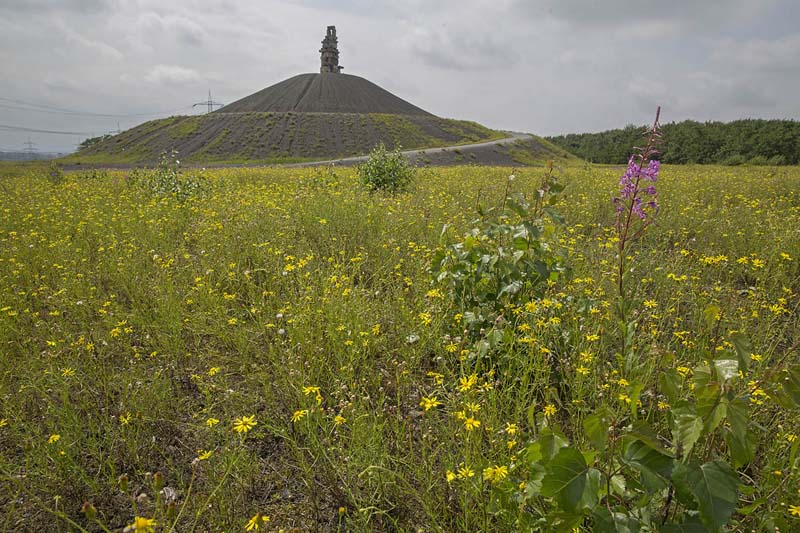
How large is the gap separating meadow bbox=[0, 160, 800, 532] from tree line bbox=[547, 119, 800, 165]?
1603 inches

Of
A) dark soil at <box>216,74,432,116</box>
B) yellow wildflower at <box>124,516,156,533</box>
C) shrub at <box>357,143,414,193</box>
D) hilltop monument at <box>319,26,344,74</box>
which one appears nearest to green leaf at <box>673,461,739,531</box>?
yellow wildflower at <box>124,516,156,533</box>

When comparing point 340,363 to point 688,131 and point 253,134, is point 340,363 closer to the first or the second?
point 253,134

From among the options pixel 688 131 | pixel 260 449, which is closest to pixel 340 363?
pixel 260 449

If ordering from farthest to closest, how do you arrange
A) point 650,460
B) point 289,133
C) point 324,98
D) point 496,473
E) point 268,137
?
1. point 324,98
2. point 289,133
3. point 268,137
4. point 496,473
5. point 650,460

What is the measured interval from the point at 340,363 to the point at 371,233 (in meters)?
3.01

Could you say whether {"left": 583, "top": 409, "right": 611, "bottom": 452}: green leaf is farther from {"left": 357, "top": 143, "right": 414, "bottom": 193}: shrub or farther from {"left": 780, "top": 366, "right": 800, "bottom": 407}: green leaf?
{"left": 357, "top": 143, "right": 414, "bottom": 193}: shrub

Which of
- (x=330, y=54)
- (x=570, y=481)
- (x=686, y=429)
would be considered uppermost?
(x=330, y=54)

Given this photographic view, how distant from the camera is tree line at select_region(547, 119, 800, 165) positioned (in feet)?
139

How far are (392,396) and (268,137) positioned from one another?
48.2 metres

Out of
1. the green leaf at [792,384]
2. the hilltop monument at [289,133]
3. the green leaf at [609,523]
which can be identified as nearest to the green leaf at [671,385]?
the green leaf at [792,384]

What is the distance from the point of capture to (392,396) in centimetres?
287

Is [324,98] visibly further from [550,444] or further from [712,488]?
[712,488]

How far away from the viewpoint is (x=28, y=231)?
6.14 meters

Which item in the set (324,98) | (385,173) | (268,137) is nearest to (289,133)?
(268,137)
